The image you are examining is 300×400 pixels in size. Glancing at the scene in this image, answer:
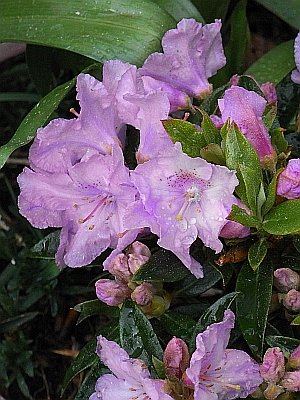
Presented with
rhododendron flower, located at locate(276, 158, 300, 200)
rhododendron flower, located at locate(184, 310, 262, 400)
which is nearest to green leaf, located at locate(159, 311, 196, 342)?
rhododendron flower, located at locate(184, 310, 262, 400)

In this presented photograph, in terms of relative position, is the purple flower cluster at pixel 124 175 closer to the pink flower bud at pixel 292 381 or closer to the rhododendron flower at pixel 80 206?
the rhododendron flower at pixel 80 206

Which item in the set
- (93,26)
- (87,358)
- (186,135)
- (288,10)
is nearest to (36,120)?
(93,26)

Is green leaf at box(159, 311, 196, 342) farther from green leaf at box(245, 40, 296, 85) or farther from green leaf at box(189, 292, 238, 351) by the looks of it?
green leaf at box(245, 40, 296, 85)

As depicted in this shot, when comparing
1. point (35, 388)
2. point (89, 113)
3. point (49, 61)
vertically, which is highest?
point (89, 113)

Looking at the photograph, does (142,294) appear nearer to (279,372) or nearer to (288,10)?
(279,372)

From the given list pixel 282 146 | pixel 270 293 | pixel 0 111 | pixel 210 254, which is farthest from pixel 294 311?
pixel 0 111

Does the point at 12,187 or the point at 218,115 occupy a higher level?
the point at 218,115

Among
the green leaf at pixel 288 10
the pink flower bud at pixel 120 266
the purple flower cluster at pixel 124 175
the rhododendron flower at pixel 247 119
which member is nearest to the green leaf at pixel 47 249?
the purple flower cluster at pixel 124 175

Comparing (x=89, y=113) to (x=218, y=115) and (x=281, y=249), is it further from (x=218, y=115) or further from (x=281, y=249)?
(x=281, y=249)
